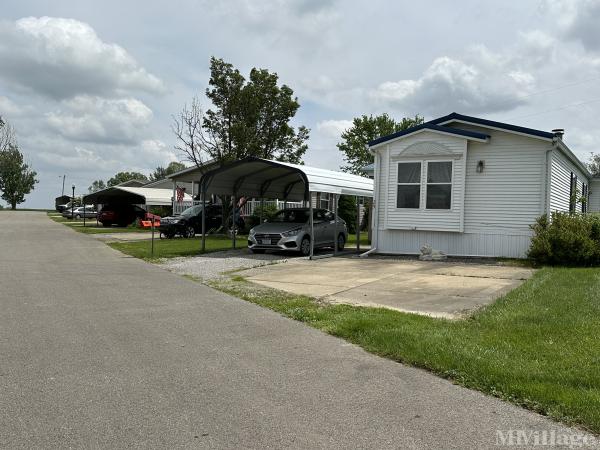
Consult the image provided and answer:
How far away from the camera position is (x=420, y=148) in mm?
15641

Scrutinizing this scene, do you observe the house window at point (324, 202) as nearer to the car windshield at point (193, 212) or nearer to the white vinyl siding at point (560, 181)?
the car windshield at point (193, 212)

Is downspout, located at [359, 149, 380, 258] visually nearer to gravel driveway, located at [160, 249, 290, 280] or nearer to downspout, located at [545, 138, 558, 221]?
gravel driveway, located at [160, 249, 290, 280]

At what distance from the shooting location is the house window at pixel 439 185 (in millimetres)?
15367

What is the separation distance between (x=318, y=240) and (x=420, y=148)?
14.4 feet

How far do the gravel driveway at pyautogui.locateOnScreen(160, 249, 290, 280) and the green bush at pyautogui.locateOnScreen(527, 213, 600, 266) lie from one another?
6.76 metres

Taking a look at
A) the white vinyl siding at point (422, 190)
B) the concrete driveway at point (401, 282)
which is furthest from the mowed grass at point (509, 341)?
the white vinyl siding at point (422, 190)

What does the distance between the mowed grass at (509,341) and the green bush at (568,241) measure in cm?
414

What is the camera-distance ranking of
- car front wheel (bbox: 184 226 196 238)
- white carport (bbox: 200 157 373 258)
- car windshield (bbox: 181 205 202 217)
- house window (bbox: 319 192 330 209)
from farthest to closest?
house window (bbox: 319 192 330 209)
car windshield (bbox: 181 205 202 217)
car front wheel (bbox: 184 226 196 238)
white carport (bbox: 200 157 373 258)

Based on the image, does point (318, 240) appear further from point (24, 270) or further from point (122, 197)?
point (122, 197)

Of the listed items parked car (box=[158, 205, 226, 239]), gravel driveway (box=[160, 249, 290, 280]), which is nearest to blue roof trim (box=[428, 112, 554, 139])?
gravel driveway (box=[160, 249, 290, 280])

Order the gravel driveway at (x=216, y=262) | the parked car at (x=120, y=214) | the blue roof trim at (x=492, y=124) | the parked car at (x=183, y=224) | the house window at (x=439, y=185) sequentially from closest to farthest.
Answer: the gravel driveway at (x=216, y=262) < the blue roof trim at (x=492, y=124) < the house window at (x=439, y=185) < the parked car at (x=183, y=224) < the parked car at (x=120, y=214)

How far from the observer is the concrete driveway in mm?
8453

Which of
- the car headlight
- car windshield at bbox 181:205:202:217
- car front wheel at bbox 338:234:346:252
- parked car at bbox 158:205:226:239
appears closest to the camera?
the car headlight

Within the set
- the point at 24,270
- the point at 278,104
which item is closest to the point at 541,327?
the point at 24,270
